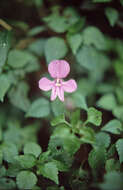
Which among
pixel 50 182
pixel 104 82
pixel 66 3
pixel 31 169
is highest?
pixel 66 3

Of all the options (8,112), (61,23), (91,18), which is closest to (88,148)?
(8,112)

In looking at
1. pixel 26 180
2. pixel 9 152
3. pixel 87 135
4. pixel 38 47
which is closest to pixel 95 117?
pixel 87 135

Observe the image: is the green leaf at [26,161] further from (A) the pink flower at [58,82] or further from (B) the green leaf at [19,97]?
(B) the green leaf at [19,97]

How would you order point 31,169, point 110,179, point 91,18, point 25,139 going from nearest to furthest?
1. point 110,179
2. point 31,169
3. point 25,139
4. point 91,18

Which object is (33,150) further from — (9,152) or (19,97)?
(19,97)

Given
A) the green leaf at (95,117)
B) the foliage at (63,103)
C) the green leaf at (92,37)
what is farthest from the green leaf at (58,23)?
the green leaf at (95,117)

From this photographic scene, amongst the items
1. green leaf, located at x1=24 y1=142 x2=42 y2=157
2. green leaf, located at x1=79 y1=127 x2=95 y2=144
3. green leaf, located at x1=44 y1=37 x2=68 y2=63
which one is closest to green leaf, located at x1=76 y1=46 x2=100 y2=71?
green leaf, located at x1=44 y1=37 x2=68 y2=63

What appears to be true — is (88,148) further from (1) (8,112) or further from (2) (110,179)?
(1) (8,112)
